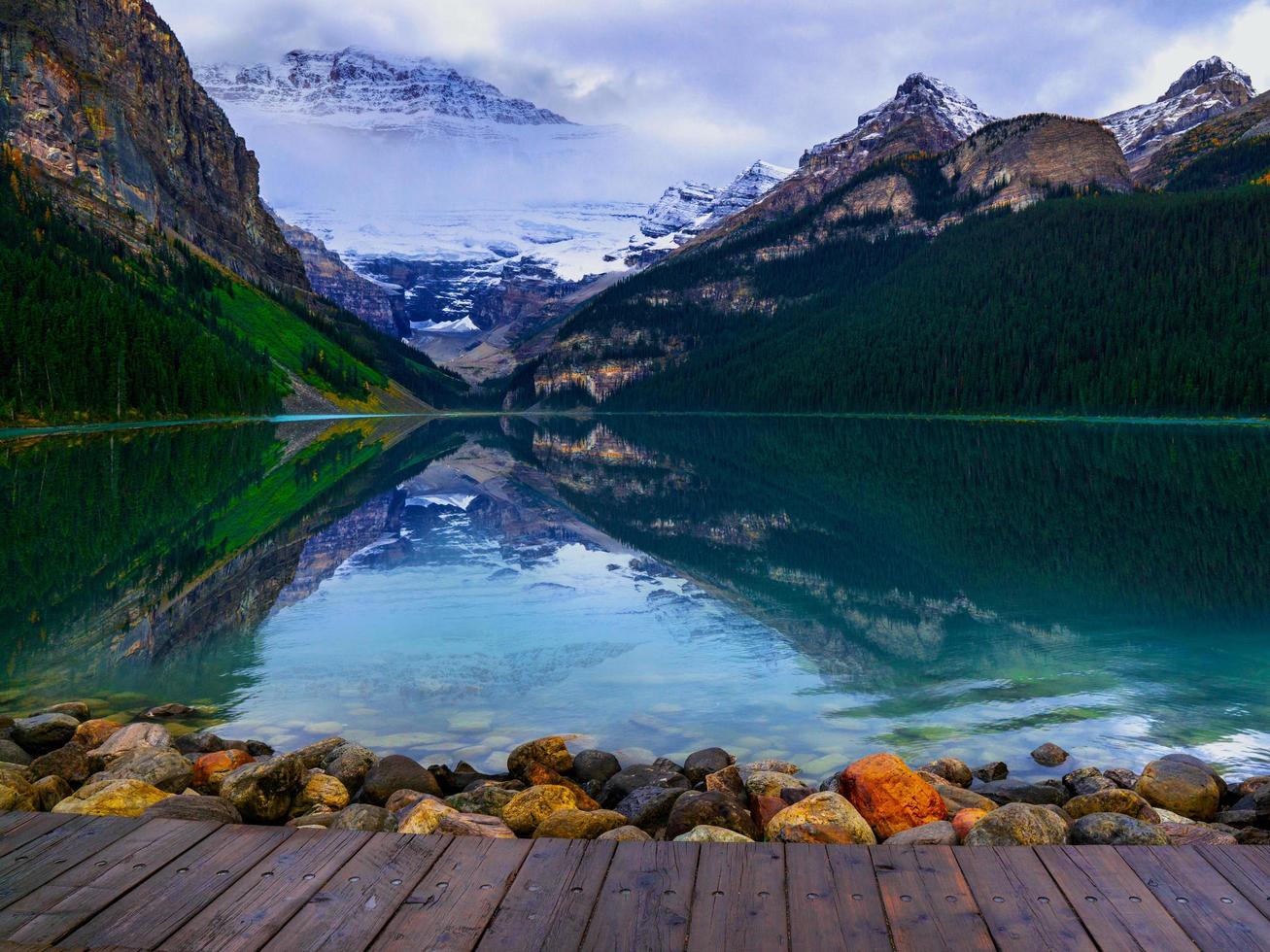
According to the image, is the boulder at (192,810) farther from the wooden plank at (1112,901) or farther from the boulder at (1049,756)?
the boulder at (1049,756)

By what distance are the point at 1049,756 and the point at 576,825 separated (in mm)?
7504

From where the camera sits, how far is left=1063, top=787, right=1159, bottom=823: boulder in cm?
978

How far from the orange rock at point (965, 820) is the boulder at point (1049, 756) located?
11.9ft

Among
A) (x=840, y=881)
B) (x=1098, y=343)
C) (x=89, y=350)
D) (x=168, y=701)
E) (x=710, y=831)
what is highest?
(x=1098, y=343)

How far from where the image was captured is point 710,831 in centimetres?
819

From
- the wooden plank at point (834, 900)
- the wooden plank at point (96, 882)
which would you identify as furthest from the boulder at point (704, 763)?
the wooden plank at point (96, 882)

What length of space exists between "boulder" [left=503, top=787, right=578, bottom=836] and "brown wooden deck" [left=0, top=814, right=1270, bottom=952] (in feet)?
8.90

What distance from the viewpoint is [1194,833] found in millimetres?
9008

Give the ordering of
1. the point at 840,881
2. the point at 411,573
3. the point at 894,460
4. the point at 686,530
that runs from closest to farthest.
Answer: the point at 840,881 → the point at 411,573 → the point at 686,530 → the point at 894,460

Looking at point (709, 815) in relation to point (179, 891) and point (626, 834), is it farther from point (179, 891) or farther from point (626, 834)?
point (179, 891)

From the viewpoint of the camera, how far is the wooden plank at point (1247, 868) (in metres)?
5.81

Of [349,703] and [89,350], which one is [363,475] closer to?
[349,703]

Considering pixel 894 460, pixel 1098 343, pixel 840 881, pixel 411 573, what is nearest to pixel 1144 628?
pixel 840 881

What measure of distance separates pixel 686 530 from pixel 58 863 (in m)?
28.6
